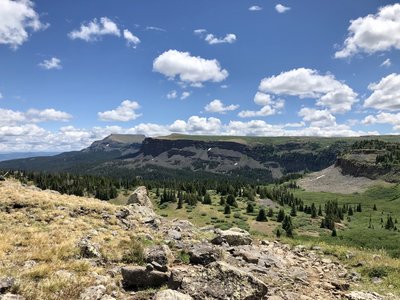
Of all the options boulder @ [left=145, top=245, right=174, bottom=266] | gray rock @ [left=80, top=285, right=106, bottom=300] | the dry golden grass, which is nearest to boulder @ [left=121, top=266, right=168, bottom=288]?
the dry golden grass

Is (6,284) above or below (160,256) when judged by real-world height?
above

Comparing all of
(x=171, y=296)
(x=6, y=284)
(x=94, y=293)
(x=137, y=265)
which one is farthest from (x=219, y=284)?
(x=6, y=284)

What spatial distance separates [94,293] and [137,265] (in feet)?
17.3

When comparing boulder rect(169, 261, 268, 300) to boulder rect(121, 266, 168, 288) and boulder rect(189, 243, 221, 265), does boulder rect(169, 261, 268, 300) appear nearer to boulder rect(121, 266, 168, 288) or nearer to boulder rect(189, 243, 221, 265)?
boulder rect(121, 266, 168, 288)

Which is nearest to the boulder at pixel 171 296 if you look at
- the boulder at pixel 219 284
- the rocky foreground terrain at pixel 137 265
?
the rocky foreground terrain at pixel 137 265

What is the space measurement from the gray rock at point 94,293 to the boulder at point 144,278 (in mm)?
1380

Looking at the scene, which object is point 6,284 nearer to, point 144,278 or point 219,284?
point 144,278

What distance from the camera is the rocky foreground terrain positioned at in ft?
44.7

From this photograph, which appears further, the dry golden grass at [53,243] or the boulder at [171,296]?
the dry golden grass at [53,243]

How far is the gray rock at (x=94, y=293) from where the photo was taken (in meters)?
13.2

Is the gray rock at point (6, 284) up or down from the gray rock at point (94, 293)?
up

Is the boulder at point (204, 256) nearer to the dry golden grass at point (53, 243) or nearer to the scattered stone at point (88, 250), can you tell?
the dry golden grass at point (53, 243)

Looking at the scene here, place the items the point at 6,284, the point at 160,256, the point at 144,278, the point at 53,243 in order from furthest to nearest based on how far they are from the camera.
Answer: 1. the point at 53,243
2. the point at 160,256
3. the point at 144,278
4. the point at 6,284

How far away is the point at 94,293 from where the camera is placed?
13.7m
